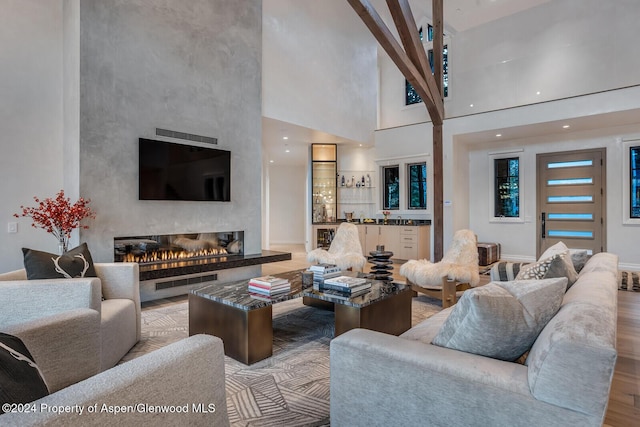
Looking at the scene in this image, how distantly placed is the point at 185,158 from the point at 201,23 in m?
1.90

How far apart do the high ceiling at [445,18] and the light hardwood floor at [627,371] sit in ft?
17.7

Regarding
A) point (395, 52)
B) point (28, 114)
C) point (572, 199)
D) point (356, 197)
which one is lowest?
point (572, 199)

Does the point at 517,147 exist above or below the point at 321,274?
above

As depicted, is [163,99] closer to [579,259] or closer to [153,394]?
[153,394]

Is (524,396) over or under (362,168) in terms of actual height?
under

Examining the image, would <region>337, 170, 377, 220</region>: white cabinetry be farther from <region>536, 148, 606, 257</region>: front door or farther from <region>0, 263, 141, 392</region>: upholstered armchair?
<region>0, 263, 141, 392</region>: upholstered armchair

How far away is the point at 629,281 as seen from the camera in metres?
5.33

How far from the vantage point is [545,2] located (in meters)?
7.62

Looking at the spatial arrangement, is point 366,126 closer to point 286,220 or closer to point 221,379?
point 286,220

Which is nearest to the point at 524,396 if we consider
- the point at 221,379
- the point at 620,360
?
the point at 221,379

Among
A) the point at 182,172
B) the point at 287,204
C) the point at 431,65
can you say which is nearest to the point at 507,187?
the point at 431,65

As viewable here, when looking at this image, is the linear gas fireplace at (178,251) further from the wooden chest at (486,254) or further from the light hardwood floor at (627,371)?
the wooden chest at (486,254)

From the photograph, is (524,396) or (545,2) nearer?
(524,396)

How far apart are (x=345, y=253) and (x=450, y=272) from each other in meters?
1.70
